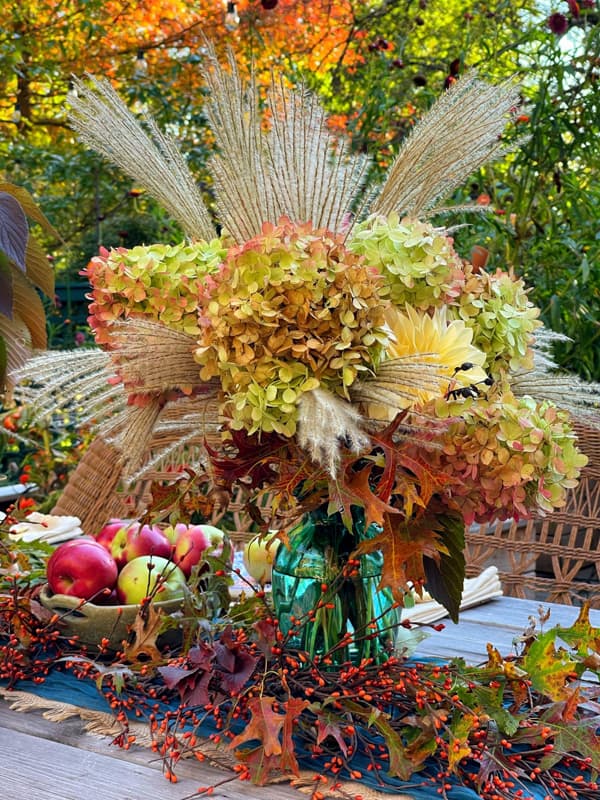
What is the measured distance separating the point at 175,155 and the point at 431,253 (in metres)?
0.28

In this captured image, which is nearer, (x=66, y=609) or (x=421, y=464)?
(x=421, y=464)

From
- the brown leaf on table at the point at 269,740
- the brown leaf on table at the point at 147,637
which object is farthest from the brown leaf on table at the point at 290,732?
the brown leaf on table at the point at 147,637

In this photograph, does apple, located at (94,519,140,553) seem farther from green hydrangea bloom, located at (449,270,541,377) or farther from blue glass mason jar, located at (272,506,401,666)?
green hydrangea bloom, located at (449,270,541,377)

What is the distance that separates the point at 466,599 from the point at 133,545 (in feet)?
1.64

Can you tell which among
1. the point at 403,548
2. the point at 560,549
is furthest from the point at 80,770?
the point at 560,549

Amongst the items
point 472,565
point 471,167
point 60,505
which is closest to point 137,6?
point 60,505

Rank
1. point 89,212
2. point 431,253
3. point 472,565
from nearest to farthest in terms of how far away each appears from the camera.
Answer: point 431,253 → point 472,565 → point 89,212

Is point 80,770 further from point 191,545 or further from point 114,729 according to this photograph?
point 191,545

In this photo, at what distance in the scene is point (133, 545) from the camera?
3.61 ft

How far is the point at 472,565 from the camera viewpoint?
1633 mm

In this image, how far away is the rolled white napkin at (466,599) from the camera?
1229mm

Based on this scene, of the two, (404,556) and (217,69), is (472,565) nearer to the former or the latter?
(404,556)

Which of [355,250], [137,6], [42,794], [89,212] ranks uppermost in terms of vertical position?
[137,6]

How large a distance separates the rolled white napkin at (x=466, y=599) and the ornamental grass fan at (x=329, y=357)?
0.33 m
